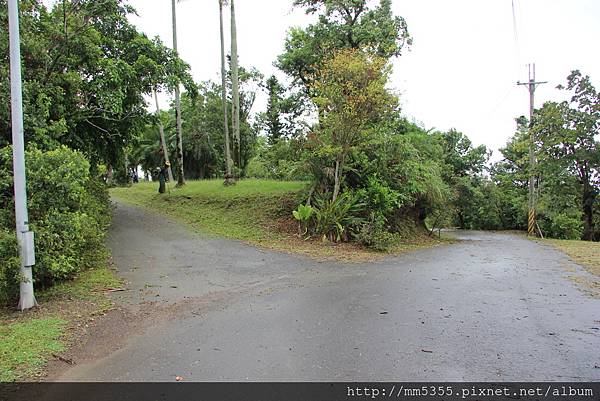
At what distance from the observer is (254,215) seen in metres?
15.6

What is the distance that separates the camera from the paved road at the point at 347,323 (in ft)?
13.4

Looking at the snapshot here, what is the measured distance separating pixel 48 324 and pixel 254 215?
1037 cm

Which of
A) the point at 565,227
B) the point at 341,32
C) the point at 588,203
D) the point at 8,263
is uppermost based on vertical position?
the point at 341,32

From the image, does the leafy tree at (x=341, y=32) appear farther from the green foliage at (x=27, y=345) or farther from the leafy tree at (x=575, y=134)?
the green foliage at (x=27, y=345)

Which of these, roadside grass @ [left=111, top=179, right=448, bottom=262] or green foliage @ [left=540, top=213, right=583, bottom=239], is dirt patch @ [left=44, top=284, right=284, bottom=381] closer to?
roadside grass @ [left=111, top=179, right=448, bottom=262]

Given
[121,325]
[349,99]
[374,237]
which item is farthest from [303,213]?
[121,325]

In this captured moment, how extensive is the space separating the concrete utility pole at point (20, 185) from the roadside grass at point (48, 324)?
0.36m

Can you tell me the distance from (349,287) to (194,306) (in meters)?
2.80

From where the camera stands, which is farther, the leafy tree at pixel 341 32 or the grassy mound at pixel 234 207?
the leafy tree at pixel 341 32

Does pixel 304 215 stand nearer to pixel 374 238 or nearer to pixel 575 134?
pixel 374 238

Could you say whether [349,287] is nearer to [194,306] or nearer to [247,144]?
[194,306]

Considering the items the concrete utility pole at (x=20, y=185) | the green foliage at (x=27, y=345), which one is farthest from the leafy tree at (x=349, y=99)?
the green foliage at (x=27, y=345)

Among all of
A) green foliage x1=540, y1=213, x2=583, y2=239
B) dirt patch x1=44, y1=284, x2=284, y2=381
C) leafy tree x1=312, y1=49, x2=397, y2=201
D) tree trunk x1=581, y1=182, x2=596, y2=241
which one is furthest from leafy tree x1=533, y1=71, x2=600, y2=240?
dirt patch x1=44, y1=284, x2=284, y2=381

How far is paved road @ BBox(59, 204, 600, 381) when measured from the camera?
13.4ft
